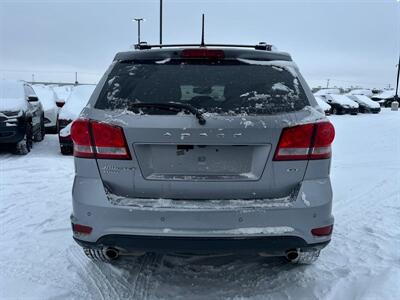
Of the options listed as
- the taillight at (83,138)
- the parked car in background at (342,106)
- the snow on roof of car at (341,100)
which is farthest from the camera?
the snow on roof of car at (341,100)

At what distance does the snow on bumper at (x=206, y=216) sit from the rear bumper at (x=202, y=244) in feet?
0.10

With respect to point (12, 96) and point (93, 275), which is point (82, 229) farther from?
point (12, 96)

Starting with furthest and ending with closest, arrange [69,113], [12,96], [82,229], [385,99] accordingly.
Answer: [385,99] → [69,113] → [12,96] → [82,229]

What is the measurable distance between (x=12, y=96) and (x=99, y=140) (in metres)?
7.92

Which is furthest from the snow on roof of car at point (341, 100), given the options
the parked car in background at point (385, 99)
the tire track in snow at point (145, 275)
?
the tire track in snow at point (145, 275)

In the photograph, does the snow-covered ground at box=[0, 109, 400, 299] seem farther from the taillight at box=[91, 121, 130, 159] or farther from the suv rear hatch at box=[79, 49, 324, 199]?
the taillight at box=[91, 121, 130, 159]

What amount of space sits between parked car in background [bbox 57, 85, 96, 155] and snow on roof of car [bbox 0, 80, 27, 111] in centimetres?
87

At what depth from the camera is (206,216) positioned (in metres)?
2.78

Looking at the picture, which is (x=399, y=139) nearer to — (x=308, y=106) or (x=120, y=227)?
(x=308, y=106)

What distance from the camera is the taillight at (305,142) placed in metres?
2.84

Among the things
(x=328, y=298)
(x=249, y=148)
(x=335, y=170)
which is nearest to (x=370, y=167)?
(x=335, y=170)

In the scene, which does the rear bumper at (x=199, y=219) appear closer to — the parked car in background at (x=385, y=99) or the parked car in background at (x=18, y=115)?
the parked car in background at (x=18, y=115)

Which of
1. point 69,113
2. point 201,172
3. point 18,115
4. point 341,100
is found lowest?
point 341,100

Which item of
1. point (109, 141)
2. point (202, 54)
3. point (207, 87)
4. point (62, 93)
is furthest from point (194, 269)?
point (62, 93)
